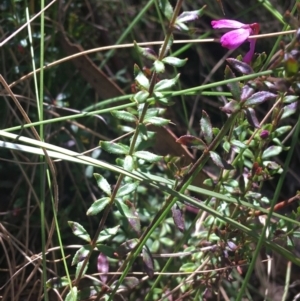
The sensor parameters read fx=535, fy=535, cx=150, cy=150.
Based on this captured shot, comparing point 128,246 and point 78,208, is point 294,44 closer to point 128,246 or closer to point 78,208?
point 128,246

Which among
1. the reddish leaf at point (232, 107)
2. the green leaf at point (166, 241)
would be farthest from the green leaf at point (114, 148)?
the green leaf at point (166, 241)

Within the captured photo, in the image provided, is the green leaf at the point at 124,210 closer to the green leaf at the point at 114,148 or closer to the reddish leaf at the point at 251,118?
the green leaf at the point at 114,148

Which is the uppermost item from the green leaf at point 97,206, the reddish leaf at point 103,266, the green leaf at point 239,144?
the green leaf at point 239,144

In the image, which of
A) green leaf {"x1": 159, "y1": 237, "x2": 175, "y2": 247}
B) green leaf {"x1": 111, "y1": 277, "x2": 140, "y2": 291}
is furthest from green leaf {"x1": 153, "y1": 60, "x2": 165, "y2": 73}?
green leaf {"x1": 159, "y1": 237, "x2": 175, "y2": 247}

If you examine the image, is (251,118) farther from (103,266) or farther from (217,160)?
(103,266)

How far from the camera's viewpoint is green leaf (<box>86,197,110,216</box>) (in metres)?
0.96

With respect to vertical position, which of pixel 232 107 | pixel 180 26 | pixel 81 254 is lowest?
pixel 81 254

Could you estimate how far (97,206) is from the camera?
97 centimetres

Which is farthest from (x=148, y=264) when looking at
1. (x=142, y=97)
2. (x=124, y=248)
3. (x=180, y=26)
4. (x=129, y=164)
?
(x=180, y=26)

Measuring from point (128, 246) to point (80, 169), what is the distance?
0.44m

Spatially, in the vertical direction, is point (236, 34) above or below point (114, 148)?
above

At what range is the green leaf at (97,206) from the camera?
3.15ft

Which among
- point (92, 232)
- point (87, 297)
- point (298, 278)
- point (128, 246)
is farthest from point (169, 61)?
point (298, 278)

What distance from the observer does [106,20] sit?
1814 mm
